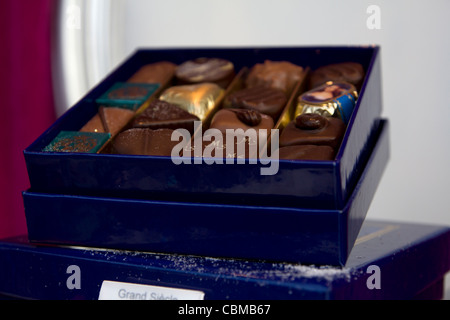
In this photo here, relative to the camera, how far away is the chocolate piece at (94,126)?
1.13 m

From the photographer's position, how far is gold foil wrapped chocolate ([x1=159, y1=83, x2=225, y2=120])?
→ 117cm

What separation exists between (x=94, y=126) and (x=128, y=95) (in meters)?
0.12

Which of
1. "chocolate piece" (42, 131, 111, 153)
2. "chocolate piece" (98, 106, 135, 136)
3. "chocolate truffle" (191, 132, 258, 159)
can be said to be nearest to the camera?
"chocolate truffle" (191, 132, 258, 159)

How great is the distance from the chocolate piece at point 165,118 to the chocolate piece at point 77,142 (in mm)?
80

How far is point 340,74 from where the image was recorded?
1.21m

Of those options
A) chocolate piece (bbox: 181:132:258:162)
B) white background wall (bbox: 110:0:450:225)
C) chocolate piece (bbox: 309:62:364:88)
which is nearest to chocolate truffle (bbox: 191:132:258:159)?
chocolate piece (bbox: 181:132:258:162)

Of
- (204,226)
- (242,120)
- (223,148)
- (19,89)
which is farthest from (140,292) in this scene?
(19,89)

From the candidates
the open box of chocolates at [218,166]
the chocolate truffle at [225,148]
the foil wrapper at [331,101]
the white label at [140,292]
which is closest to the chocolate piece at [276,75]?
the open box of chocolates at [218,166]

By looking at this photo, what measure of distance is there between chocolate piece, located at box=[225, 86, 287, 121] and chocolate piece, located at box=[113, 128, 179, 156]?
0.58 ft

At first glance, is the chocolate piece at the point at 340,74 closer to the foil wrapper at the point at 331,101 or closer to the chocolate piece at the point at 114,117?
the foil wrapper at the point at 331,101

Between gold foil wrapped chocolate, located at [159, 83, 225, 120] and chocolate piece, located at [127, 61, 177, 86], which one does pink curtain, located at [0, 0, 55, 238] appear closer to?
chocolate piece, located at [127, 61, 177, 86]

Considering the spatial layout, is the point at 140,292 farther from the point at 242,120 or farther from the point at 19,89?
the point at 19,89

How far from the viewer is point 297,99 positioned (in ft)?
3.77
